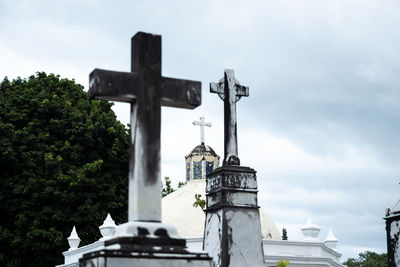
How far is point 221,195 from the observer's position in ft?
30.4

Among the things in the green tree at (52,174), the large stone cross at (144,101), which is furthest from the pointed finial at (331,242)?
the large stone cross at (144,101)

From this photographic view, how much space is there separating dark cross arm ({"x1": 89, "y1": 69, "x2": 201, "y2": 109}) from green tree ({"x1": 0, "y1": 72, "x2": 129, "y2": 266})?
1489cm

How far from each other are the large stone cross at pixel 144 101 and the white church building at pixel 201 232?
8.20 metres

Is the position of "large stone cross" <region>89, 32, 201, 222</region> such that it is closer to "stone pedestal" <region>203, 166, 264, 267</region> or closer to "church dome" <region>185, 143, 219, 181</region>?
"stone pedestal" <region>203, 166, 264, 267</region>

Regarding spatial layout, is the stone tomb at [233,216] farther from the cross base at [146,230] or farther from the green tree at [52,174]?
the green tree at [52,174]

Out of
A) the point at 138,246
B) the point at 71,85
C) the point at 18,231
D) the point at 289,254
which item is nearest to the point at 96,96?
the point at 138,246

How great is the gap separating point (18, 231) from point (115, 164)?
3.77 meters

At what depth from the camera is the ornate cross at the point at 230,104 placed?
32.4 ft

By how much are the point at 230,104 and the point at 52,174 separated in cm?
1154

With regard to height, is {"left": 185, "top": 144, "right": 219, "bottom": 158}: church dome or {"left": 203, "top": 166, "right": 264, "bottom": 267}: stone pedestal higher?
{"left": 185, "top": 144, "right": 219, "bottom": 158}: church dome

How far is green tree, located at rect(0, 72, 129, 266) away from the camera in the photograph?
20.0 metres

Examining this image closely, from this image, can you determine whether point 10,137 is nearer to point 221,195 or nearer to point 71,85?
point 71,85

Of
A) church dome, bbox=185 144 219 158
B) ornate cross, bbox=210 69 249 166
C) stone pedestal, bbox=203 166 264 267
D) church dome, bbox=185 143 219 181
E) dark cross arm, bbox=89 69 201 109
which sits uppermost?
church dome, bbox=185 144 219 158

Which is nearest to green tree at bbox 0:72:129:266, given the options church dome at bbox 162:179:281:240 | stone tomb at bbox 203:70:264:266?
church dome at bbox 162:179:281:240
